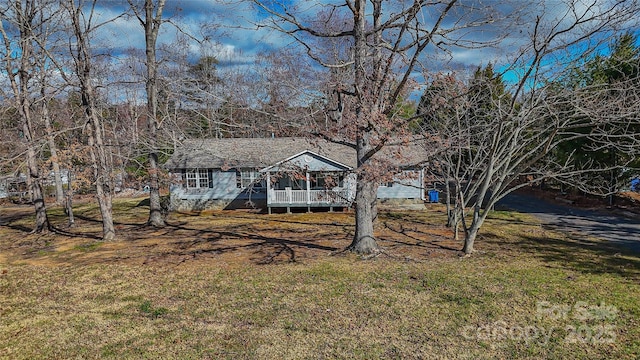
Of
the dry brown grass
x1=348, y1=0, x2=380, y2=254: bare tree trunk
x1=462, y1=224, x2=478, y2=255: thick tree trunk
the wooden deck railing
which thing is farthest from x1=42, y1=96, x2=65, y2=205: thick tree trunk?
x1=462, y1=224, x2=478, y2=255: thick tree trunk

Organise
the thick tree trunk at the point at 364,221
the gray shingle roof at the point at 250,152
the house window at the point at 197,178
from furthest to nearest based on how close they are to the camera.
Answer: the house window at the point at 197,178 < the gray shingle roof at the point at 250,152 < the thick tree trunk at the point at 364,221

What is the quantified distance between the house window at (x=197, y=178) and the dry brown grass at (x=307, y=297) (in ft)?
27.1

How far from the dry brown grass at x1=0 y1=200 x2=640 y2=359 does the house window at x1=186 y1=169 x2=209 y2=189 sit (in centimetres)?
826

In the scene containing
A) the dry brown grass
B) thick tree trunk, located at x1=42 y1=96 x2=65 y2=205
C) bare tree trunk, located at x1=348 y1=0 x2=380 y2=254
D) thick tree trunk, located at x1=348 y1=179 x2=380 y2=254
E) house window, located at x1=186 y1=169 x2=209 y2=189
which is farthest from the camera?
house window, located at x1=186 y1=169 x2=209 y2=189

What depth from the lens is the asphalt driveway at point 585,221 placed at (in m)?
12.1

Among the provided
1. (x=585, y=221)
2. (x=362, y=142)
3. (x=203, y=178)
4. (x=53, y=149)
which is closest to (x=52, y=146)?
(x=53, y=149)

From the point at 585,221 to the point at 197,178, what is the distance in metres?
19.2

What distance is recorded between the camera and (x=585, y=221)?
1505 cm

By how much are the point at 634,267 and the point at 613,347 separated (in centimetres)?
518

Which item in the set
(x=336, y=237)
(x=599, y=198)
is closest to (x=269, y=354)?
(x=336, y=237)

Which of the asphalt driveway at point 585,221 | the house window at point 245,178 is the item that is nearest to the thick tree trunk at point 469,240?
the asphalt driveway at point 585,221

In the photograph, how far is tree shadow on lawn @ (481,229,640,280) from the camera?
8578mm

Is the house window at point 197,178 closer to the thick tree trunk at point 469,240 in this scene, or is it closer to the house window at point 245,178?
the house window at point 245,178

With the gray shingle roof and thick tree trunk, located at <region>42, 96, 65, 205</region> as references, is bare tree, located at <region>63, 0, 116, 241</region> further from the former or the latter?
the gray shingle roof
